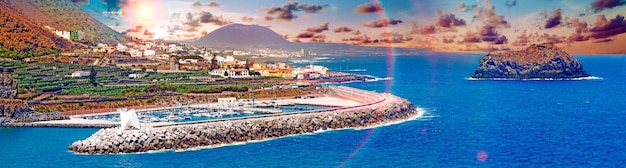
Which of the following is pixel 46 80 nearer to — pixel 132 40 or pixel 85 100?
pixel 85 100

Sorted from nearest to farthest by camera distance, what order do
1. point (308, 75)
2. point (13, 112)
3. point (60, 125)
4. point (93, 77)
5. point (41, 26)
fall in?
point (60, 125), point (13, 112), point (93, 77), point (308, 75), point (41, 26)

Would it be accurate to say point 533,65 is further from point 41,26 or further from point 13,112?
point 13,112

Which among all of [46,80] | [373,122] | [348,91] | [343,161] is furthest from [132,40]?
[343,161]

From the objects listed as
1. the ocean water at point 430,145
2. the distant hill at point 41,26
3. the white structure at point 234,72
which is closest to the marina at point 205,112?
the ocean water at point 430,145

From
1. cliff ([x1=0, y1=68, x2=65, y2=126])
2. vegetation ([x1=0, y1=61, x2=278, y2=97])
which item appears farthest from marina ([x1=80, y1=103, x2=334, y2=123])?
vegetation ([x1=0, y1=61, x2=278, y2=97])

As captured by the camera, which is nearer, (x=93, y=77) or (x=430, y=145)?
(x=430, y=145)

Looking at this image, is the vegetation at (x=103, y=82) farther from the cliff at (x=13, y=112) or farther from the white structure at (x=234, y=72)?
the cliff at (x=13, y=112)

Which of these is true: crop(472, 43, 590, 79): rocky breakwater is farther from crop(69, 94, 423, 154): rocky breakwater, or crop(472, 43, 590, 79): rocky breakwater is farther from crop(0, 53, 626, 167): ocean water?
crop(69, 94, 423, 154): rocky breakwater

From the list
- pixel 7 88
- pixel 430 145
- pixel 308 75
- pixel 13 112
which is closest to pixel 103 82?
pixel 7 88
